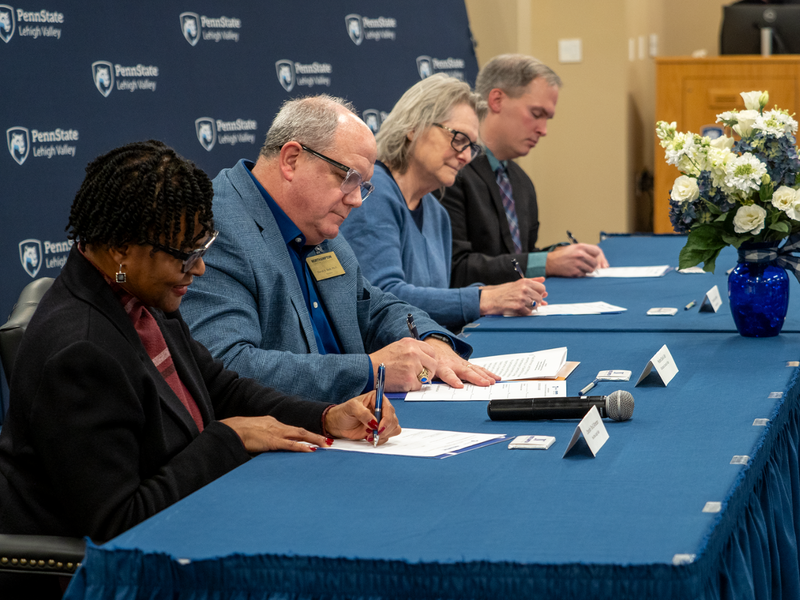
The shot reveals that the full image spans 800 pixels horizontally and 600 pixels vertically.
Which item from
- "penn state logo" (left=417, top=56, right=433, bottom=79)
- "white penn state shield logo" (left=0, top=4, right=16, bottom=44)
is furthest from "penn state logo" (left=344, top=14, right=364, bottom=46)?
"white penn state shield logo" (left=0, top=4, right=16, bottom=44)

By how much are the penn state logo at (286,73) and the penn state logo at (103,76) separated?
109 centimetres

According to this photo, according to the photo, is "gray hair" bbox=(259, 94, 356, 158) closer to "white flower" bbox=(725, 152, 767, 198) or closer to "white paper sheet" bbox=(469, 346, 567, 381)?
"white paper sheet" bbox=(469, 346, 567, 381)

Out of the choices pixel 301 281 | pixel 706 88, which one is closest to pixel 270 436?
pixel 301 281

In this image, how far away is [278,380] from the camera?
1866 millimetres

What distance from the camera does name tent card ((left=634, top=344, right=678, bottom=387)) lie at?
1837 millimetres

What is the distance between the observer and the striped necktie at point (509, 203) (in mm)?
3816

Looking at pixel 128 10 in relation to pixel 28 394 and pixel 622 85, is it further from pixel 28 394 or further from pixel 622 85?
pixel 622 85

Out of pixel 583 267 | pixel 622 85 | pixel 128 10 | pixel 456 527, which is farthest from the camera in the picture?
pixel 622 85

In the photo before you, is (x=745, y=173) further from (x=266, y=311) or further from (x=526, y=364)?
(x=266, y=311)

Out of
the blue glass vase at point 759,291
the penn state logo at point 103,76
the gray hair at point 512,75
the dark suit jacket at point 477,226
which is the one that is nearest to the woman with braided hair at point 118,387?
the blue glass vase at point 759,291

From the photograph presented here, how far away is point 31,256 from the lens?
2.70 meters

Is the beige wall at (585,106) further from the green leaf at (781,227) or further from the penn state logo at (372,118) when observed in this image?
the green leaf at (781,227)

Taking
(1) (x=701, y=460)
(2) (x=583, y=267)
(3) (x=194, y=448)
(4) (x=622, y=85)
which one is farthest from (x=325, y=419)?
(4) (x=622, y=85)

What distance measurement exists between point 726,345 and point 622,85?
4304 millimetres
